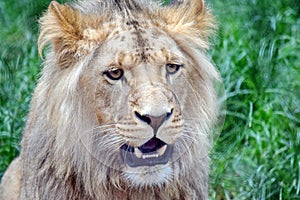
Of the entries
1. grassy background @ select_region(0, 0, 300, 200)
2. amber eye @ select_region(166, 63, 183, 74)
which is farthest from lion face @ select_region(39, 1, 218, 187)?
grassy background @ select_region(0, 0, 300, 200)

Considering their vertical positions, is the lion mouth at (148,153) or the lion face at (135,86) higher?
the lion face at (135,86)

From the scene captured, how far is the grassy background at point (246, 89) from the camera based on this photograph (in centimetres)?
588

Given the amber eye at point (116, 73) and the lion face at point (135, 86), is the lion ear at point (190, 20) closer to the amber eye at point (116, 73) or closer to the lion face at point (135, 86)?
the lion face at point (135, 86)

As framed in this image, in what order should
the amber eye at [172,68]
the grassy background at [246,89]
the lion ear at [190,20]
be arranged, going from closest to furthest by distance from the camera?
the amber eye at [172,68] → the lion ear at [190,20] → the grassy background at [246,89]

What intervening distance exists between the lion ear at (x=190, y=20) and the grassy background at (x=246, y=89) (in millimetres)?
1846

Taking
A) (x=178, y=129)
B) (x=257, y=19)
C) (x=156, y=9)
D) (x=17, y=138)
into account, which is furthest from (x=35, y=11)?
(x=178, y=129)

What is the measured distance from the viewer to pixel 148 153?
3785mm

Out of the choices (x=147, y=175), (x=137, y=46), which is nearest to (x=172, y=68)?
(x=137, y=46)

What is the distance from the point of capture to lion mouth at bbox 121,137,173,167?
377 cm

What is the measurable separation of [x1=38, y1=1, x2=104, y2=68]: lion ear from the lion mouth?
518mm

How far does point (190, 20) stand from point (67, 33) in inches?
25.6

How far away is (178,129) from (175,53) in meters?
0.37

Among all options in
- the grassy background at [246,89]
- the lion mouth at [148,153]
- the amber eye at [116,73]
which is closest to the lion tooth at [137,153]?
the lion mouth at [148,153]

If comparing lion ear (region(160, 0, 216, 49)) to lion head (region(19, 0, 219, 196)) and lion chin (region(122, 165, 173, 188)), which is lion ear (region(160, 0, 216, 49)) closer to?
lion head (region(19, 0, 219, 196))
